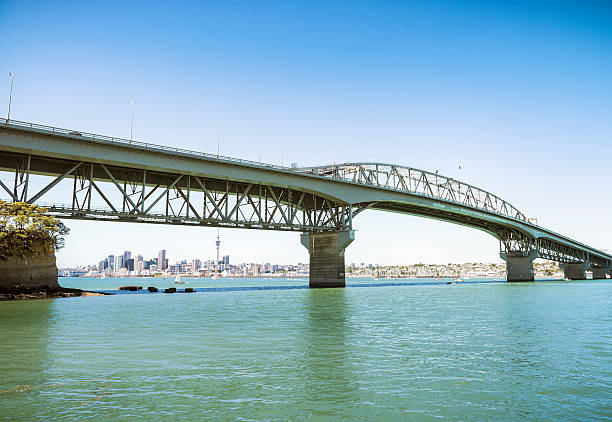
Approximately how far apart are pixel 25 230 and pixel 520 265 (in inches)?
5164

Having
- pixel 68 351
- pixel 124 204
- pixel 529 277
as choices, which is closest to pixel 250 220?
pixel 124 204

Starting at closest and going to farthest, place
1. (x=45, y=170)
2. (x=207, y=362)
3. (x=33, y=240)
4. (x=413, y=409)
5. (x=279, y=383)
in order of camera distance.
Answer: (x=413, y=409), (x=279, y=383), (x=207, y=362), (x=33, y=240), (x=45, y=170)

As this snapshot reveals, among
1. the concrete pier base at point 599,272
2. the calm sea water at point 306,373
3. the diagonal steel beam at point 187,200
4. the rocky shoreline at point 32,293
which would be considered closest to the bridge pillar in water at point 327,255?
the diagonal steel beam at point 187,200

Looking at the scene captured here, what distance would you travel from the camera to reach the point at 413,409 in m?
10.2

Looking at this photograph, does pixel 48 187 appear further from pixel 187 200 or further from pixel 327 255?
pixel 327 255

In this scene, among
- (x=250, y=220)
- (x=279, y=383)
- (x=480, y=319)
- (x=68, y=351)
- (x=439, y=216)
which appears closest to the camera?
(x=279, y=383)

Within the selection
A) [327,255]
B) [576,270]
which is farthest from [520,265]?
[327,255]

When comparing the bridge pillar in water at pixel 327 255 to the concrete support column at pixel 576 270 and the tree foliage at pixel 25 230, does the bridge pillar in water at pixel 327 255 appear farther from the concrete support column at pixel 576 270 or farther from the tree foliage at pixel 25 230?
the concrete support column at pixel 576 270

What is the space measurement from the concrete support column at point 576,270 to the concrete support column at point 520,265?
46.5 metres

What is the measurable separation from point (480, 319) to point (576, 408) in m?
19.9

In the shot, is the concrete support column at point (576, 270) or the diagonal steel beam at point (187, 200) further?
the concrete support column at point (576, 270)

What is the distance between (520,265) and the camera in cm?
13800

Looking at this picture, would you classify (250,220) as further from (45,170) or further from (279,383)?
(279,383)

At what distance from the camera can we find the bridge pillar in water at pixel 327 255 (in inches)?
3150
